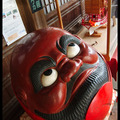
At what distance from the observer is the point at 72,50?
2.32ft

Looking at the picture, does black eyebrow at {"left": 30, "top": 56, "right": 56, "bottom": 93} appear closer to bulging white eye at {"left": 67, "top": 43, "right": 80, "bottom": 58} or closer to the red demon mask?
the red demon mask

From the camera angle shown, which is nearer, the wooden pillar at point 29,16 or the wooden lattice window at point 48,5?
the wooden pillar at point 29,16

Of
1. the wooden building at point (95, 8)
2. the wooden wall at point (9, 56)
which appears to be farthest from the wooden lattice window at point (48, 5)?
the wooden building at point (95, 8)

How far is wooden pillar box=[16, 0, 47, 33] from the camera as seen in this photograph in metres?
1.28

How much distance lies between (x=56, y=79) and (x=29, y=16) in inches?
36.4

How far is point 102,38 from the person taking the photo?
1566mm

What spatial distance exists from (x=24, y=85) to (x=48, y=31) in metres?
0.32

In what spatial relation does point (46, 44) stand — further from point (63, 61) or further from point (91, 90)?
point (91, 90)

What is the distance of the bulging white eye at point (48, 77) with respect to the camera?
24.7 inches

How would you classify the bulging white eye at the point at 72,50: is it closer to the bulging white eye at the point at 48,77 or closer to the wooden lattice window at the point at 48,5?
the bulging white eye at the point at 48,77

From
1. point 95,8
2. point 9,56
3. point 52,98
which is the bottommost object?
point 9,56

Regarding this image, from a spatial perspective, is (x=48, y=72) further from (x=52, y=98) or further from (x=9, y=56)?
(x=9, y=56)

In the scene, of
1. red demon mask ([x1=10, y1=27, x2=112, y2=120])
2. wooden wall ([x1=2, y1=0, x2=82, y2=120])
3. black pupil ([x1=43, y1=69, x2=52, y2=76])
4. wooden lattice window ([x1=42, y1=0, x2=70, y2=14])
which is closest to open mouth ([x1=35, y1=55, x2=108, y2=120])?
red demon mask ([x1=10, y1=27, x2=112, y2=120])

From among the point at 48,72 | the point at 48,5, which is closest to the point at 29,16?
the point at 48,5
